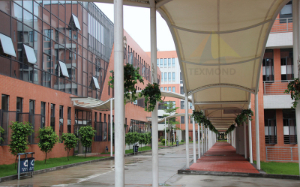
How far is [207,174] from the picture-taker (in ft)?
50.6

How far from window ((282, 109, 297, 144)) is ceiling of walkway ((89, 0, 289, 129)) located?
687 cm

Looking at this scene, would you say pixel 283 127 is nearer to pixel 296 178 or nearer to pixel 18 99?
pixel 296 178

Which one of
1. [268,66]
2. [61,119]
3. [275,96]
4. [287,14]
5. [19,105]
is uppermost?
[287,14]

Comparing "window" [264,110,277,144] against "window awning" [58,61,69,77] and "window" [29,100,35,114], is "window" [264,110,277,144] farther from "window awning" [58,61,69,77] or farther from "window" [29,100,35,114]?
"window awning" [58,61,69,77]

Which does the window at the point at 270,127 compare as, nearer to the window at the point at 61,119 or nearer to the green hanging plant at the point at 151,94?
the green hanging plant at the point at 151,94

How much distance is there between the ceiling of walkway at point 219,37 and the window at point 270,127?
257 inches

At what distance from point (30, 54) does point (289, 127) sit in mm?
18240

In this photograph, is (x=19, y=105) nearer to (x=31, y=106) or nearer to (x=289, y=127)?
(x=31, y=106)

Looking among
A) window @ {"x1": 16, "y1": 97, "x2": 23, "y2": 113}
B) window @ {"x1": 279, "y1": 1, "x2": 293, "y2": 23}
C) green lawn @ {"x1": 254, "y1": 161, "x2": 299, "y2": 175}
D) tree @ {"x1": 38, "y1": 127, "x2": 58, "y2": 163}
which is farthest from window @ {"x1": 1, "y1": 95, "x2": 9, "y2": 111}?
window @ {"x1": 279, "y1": 1, "x2": 293, "y2": 23}

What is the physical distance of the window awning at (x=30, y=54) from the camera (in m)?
22.5

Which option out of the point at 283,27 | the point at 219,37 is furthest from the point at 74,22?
the point at 219,37

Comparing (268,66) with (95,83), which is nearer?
(268,66)

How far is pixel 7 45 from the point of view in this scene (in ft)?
66.7

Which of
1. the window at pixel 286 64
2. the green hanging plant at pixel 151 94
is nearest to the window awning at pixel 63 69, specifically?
the window at pixel 286 64
